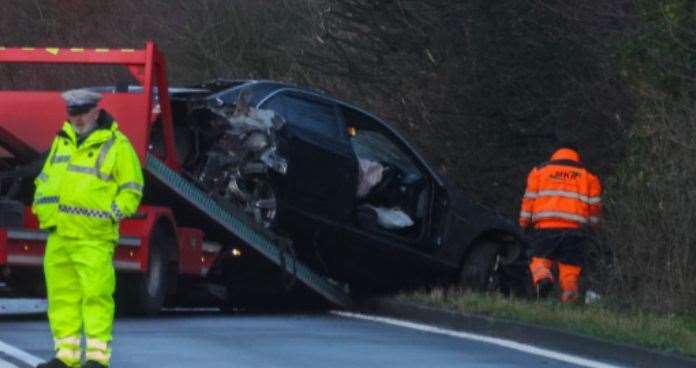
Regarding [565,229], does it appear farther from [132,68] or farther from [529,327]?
[132,68]

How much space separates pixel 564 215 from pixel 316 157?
2.38 m

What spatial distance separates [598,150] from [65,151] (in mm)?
10078

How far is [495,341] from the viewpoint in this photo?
11898mm

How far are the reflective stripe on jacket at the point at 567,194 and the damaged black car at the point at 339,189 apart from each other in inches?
25.9

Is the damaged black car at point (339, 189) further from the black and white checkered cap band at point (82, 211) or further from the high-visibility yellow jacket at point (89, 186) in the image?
the black and white checkered cap band at point (82, 211)

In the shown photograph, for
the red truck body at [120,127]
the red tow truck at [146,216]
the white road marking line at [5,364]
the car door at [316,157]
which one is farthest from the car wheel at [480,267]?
the white road marking line at [5,364]

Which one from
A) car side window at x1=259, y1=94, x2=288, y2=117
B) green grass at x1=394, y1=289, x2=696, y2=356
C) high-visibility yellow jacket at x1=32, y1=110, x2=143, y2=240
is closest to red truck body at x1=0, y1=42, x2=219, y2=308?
car side window at x1=259, y1=94, x2=288, y2=117

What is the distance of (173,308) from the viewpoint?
14.8 meters

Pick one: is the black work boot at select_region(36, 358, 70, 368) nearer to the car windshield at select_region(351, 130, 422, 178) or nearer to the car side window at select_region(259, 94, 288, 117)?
the car side window at select_region(259, 94, 288, 117)

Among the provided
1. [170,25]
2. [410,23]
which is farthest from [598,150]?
[170,25]

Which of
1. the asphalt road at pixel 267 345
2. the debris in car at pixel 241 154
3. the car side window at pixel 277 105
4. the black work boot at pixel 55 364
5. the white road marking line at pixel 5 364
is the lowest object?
the white road marking line at pixel 5 364

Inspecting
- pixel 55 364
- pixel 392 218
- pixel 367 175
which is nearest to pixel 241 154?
pixel 367 175

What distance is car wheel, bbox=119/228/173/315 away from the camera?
1268 cm

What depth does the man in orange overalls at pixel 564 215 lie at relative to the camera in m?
14.7
